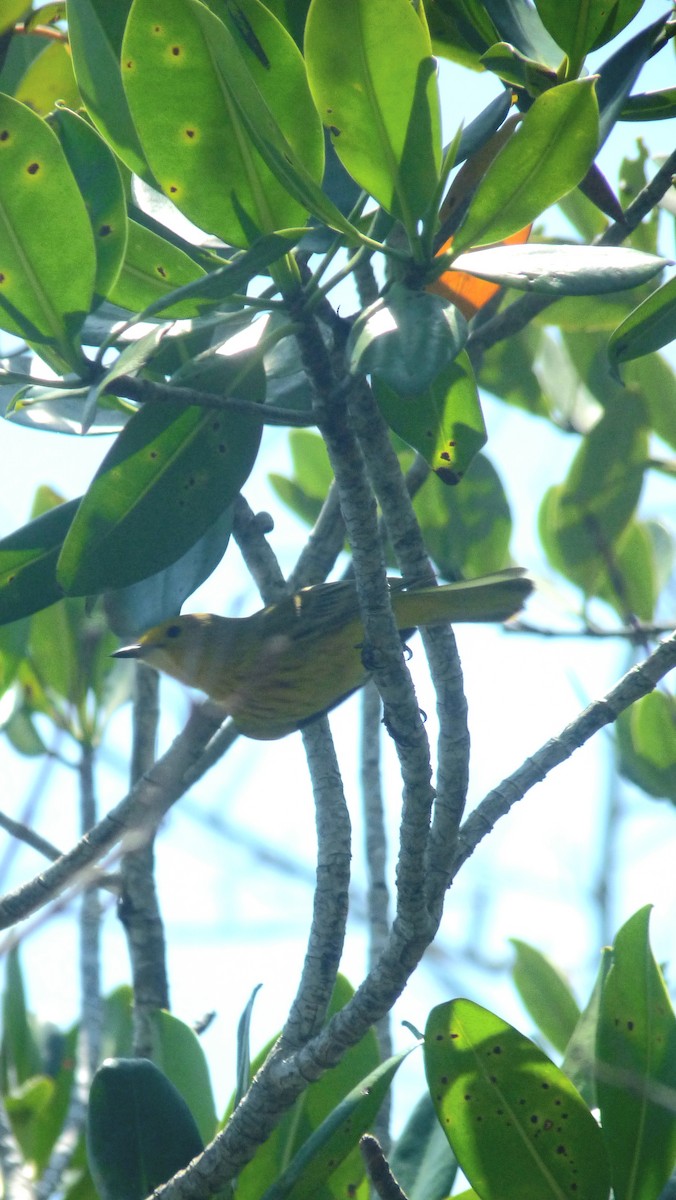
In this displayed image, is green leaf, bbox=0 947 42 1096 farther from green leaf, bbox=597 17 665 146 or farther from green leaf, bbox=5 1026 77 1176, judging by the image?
green leaf, bbox=597 17 665 146

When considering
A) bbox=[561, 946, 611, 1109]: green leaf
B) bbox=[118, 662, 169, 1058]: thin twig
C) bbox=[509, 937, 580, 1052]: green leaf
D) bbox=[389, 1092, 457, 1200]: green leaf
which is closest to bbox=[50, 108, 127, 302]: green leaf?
bbox=[118, 662, 169, 1058]: thin twig

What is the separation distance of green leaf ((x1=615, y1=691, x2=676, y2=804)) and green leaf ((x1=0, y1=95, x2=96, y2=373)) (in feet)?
6.53

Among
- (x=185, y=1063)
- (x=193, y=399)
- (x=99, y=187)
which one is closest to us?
(x=193, y=399)

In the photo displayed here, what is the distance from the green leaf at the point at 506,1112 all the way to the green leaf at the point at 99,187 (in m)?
1.41

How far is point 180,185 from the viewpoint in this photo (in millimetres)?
1829

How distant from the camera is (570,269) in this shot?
1690mm

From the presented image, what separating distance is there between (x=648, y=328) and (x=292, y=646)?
187 cm

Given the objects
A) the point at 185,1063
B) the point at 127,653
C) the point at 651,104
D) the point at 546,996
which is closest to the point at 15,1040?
the point at 185,1063

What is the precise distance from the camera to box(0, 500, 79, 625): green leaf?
2.25 meters

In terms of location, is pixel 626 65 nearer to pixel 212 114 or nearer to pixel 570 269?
pixel 570 269

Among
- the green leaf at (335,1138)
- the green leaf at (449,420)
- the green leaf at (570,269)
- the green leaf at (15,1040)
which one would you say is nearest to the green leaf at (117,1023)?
the green leaf at (15,1040)

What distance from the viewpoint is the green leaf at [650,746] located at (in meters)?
3.19

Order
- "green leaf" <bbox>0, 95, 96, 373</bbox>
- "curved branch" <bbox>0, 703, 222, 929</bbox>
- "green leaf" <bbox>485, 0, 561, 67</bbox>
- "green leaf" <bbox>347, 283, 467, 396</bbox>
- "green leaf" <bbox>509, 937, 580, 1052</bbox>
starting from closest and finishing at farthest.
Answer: "green leaf" <bbox>347, 283, 467, 396</bbox> → "green leaf" <bbox>0, 95, 96, 373</bbox> → "green leaf" <bbox>485, 0, 561, 67</bbox> → "curved branch" <bbox>0, 703, 222, 929</bbox> → "green leaf" <bbox>509, 937, 580, 1052</bbox>

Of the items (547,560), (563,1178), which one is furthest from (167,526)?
(547,560)
